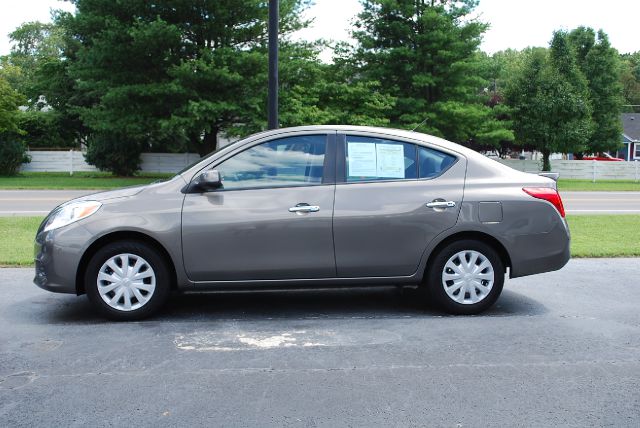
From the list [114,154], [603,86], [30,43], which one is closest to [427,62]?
[114,154]

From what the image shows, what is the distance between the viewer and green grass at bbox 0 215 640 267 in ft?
29.8

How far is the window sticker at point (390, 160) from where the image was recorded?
599cm

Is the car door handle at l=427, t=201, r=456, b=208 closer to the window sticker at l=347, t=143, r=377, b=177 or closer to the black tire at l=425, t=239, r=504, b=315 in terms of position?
the black tire at l=425, t=239, r=504, b=315

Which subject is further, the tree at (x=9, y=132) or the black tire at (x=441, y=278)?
the tree at (x=9, y=132)

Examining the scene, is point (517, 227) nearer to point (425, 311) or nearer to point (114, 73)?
point (425, 311)

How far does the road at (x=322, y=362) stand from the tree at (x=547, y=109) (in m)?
31.2

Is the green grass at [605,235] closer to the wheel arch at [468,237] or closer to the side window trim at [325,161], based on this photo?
the wheel arch at [468,237]

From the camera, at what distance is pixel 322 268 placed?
5781 mm

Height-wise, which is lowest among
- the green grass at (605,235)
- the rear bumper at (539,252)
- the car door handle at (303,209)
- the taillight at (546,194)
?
the green grass at (605,235)

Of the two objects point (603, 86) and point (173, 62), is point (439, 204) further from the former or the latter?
point (603, 86)

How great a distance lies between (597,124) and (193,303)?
143 ft

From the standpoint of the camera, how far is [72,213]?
5672 mm

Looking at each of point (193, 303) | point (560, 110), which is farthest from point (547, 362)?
point (560, 110)

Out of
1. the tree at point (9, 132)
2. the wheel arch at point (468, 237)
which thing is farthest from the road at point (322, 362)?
the tree at point (9, 132)
